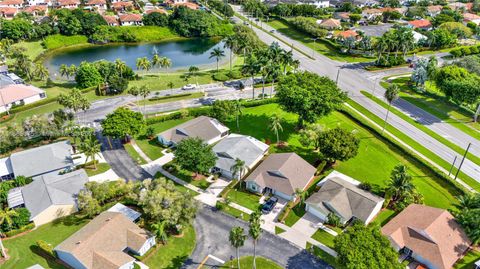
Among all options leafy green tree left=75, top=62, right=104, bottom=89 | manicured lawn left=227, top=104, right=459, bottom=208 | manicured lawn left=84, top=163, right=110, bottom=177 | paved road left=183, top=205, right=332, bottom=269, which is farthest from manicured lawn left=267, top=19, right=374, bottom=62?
manicured lawn left=84, top=163, right=110, bottom=177

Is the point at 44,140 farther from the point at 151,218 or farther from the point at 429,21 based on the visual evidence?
the point at 429,21

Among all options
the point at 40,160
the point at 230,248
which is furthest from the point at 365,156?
the point at 40,160

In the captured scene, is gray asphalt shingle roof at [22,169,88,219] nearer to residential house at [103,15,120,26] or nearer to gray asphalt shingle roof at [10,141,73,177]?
gray asphalt shingle roof at [10,141,73,177]

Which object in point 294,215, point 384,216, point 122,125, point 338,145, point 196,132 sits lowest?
point 294,215

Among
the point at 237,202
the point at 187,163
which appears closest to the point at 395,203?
the point at 237,202

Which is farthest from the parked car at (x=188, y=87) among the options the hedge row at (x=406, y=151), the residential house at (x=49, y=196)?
the residential house at (x=49, y=196)

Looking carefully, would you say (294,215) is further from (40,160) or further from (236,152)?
(40,160)
